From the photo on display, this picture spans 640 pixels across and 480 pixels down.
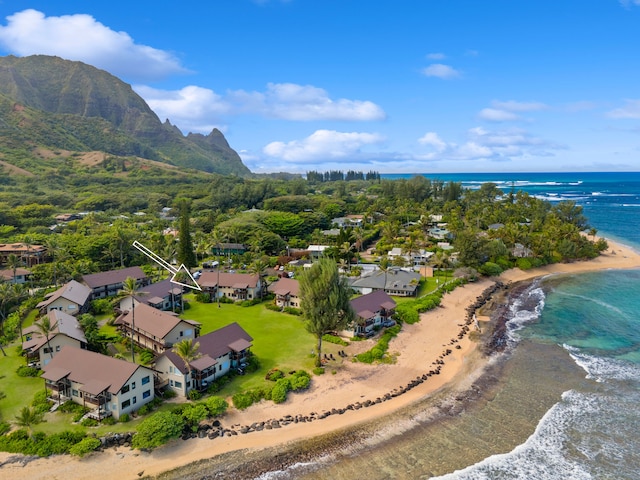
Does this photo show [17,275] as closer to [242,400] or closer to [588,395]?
[242,400]

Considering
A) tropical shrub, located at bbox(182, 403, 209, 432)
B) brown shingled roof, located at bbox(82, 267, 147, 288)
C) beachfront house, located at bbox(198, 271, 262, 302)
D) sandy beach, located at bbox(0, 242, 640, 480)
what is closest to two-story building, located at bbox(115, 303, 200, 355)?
tropical shrub, located at bbox(182, 403, 209, 432)

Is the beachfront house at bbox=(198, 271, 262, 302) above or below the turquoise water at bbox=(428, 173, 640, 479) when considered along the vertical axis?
above

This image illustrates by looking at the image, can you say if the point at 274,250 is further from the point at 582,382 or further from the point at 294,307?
the point at 582,382

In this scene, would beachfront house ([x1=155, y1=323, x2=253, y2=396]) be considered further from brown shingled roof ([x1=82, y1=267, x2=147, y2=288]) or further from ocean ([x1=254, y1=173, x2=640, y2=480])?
brown shingled roof ([x1=82, y1=267, x2=147, y2=288])

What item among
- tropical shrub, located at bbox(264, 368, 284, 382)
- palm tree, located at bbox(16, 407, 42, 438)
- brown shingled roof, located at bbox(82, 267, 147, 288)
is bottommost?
tropical shrub, located at bbox(264, 368, 284, 382)

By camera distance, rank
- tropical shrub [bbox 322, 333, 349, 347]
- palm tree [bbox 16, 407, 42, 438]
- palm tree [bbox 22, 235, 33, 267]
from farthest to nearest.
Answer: palm tree [bbox 22, 235, 33, 267] < tropical shrub [bbox 322, 333, 349, 347] < palm tree [bbox 16, 407, 42, 438]

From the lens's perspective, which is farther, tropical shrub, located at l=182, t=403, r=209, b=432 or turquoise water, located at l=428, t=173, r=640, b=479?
tropical shrub, located at l=182, t=403, r=209, b=432

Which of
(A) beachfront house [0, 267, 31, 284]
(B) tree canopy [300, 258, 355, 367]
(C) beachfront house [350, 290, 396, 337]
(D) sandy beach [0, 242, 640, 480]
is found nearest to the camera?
(D) sandy beach [0, 242, 640, 480]

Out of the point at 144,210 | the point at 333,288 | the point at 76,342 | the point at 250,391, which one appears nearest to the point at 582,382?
the point at 333,288
